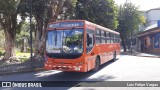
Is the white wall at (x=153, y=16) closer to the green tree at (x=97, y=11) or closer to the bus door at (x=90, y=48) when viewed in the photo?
the green tree at (x=97, y=11)

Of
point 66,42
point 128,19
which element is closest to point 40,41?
point 66,42

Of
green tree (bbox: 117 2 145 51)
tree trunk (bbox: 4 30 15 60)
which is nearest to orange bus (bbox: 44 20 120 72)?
tree trunk (bbox: 4 30 15 60)

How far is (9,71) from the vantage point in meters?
15.1

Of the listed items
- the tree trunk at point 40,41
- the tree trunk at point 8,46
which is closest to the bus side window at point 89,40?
the tree trunk at point 40,41

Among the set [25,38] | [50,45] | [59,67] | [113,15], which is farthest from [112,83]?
[25,38]

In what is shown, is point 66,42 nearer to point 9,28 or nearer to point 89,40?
point 89,40

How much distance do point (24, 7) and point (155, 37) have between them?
2247 centimetres

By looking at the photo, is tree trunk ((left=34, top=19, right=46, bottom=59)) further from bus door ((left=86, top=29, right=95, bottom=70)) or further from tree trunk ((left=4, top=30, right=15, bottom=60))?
bus door ((left=86, top=29, right=95, bottom=70))

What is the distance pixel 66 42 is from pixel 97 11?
820 inches

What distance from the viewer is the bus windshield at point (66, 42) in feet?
40.1

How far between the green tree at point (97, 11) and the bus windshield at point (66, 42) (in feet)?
60.6

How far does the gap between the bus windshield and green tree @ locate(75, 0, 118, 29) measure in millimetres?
18461

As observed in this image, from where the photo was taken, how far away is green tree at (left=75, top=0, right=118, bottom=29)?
102 ft

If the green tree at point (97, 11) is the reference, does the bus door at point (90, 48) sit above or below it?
below
